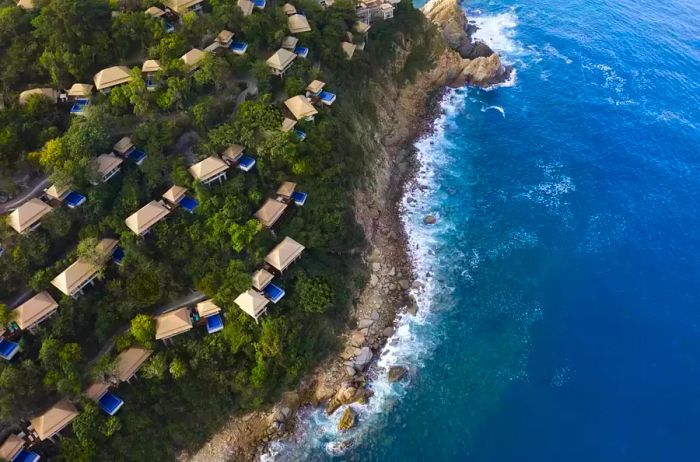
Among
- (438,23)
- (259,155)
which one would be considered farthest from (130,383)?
(438,23)

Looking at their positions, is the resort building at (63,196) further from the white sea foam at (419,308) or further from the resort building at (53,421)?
the white sea foam at (419,308)

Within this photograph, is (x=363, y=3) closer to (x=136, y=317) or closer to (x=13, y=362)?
(x=136, y=317)

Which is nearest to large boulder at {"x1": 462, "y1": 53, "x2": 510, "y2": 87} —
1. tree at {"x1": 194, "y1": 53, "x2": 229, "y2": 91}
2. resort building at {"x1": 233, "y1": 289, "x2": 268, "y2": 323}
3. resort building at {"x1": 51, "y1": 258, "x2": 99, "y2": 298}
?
tree at {"x1": 194, "y1": 53, "x2": 229, "y2": 91}

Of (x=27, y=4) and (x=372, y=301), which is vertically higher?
(x=27, y=4)

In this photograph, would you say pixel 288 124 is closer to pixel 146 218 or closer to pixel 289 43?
pixel 289 43

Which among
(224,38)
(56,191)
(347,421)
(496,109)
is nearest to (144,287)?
(56,191)

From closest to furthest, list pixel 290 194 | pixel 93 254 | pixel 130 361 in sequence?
pixel 130 361
pixel 93 254
pixel 290 194

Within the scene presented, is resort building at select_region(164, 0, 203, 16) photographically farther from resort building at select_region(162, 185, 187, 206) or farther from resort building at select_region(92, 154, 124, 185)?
resort building at select_region(162, 185, 187, 206)
